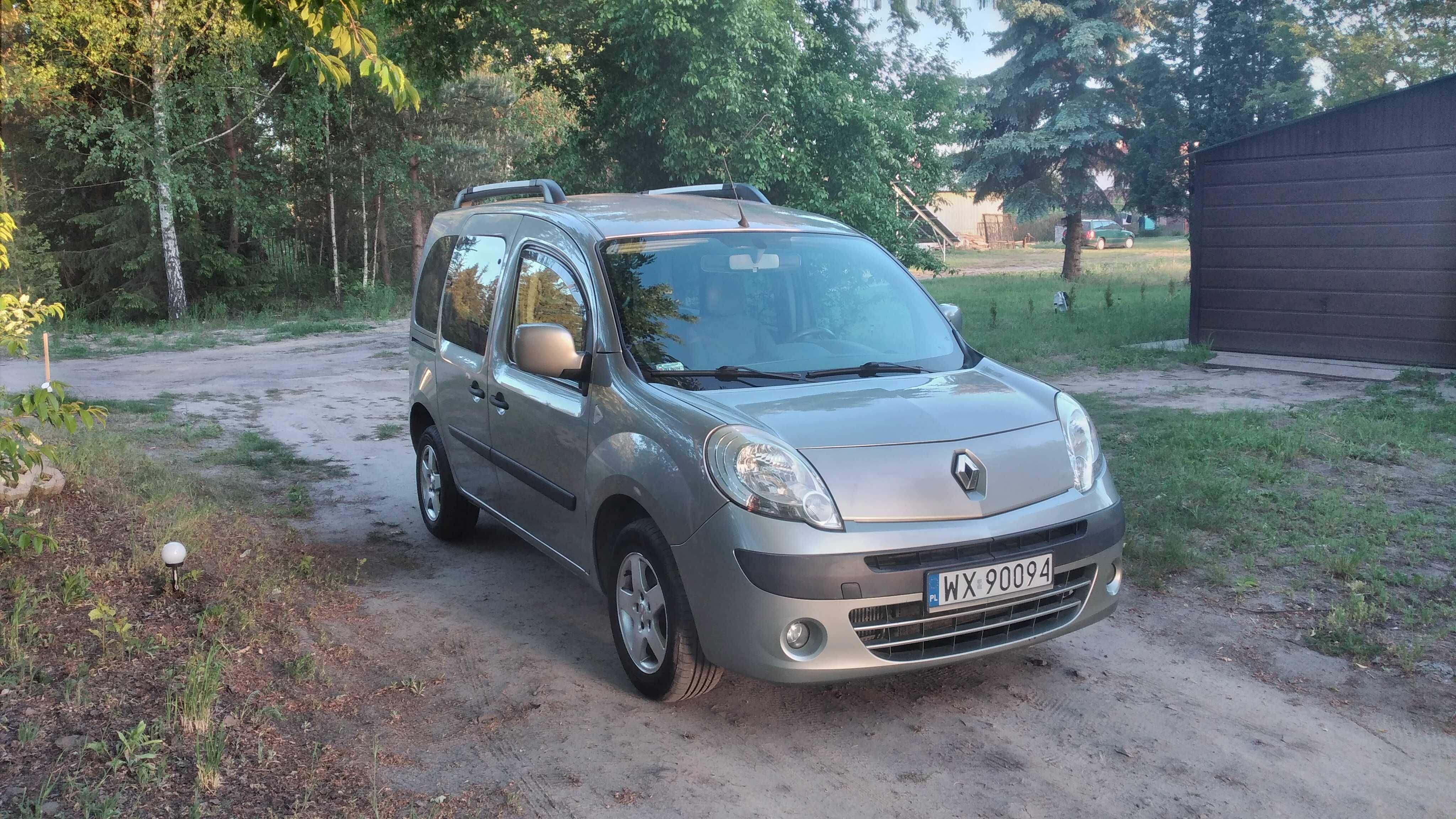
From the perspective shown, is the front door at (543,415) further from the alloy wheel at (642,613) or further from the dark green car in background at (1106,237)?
the dark green car in background at (1106,237)

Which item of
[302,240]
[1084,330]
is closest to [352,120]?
[302,240]

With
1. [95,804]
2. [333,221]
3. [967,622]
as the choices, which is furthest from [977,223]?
[95,804]

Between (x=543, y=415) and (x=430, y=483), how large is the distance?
78.2 inches

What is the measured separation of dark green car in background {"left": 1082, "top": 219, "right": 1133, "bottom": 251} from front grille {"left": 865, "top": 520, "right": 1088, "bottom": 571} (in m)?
52.2

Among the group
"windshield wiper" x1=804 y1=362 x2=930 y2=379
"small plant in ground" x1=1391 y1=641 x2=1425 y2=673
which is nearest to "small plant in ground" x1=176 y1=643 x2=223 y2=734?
"windshield wiper" x1=804 y1=362 x2=930 y2=379

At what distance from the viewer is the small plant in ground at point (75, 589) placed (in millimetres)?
4836

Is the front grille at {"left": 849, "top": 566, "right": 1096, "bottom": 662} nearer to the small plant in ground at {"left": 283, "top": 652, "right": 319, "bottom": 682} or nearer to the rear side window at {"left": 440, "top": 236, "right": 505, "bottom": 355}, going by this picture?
the small plant in ground at {"left": 283, "top": 652, "right": 319, "bottom": 682}

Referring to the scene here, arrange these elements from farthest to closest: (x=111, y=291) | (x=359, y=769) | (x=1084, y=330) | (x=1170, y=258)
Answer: (x=1170, y=258) < (x=111, y=291) < (x=1084, y=330) < (x=359, y=769)

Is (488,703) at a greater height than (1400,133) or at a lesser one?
lesser

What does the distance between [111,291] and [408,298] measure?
6958mm

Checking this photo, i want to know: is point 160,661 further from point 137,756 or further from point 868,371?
point 868,371

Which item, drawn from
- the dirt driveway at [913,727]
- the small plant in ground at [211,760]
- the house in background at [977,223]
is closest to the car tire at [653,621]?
the dirt driveway at [913,727]

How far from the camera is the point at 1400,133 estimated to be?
1254 centimetres

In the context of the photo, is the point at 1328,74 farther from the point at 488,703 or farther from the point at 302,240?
the point at 488,703
